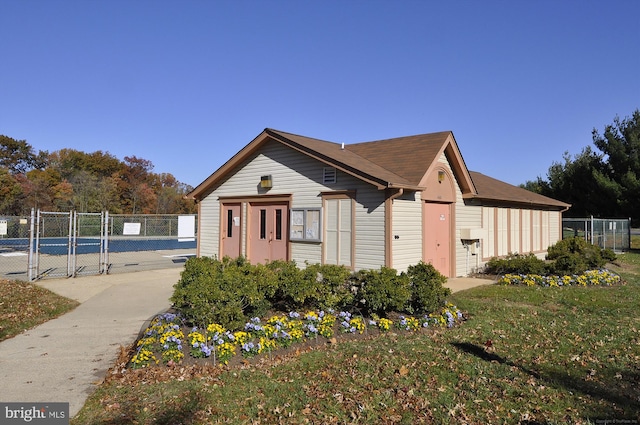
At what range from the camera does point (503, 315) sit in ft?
25.5

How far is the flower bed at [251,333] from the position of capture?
525 centimetres

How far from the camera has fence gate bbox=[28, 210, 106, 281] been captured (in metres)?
12.4

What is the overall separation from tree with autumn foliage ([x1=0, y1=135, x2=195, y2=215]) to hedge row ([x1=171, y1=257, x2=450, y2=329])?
38851mm

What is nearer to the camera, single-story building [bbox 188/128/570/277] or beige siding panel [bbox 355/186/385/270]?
beige siding panel [bbox 355/186/385/270]

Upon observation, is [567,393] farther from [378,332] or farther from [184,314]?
[184,314]

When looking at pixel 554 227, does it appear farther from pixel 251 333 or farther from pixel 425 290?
pixel 251 333

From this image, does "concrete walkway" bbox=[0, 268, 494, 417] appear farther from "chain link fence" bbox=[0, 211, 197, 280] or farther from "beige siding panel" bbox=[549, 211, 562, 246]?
"beige siding panel" bbox=[549, 211, 562, 246]

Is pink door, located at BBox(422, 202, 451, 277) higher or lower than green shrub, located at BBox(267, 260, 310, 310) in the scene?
higher

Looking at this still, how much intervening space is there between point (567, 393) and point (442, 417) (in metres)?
1.52

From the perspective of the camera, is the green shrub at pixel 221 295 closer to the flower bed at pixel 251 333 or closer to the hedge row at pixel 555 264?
the flower bed at pixel 251 333

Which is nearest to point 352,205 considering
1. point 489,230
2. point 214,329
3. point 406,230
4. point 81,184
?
point 406,230

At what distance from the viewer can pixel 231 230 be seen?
A: 13.5m

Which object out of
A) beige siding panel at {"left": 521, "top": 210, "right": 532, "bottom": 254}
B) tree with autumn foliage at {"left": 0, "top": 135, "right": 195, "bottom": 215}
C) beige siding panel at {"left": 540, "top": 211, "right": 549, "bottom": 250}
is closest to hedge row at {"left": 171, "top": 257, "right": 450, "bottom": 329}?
beige siding panel at {"left": 521, "top": 210, "right": 532, "bottom": 254}

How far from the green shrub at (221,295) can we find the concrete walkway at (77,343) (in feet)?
3.84
